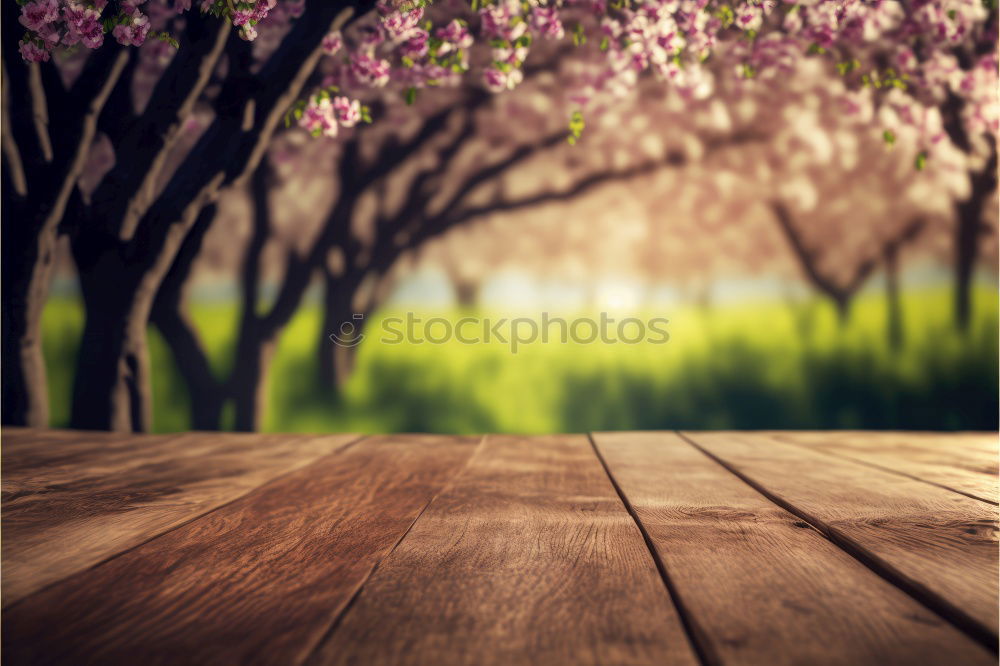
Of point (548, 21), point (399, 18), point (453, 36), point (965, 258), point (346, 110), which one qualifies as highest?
point (548, 21)

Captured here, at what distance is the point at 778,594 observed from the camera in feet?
Answer: 2.24

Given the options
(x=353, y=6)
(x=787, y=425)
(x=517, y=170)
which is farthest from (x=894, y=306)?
(x=353, y=6)

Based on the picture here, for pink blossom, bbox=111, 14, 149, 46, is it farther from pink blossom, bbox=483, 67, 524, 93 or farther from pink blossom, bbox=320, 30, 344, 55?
pink blossom, bbox=483, 67, 524, 93

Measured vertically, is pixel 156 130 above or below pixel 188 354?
above

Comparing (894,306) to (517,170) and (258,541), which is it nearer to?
(517,170)

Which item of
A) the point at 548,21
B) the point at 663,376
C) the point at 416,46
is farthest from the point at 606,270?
the point at 416,46

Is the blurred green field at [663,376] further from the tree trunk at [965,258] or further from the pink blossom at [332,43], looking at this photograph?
the pink blossom at [332,43]

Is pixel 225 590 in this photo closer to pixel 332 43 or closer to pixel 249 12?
pixel 249 12

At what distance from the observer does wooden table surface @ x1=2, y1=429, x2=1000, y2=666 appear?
59 cm

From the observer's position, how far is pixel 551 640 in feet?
1.93

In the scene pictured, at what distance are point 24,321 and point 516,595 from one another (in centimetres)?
223

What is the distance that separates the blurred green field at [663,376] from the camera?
2.58m

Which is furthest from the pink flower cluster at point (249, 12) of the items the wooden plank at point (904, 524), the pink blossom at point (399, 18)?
the wooden plank at point (904, 524)

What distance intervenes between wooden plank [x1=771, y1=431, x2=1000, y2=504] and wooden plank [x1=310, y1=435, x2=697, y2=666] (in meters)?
0.73
